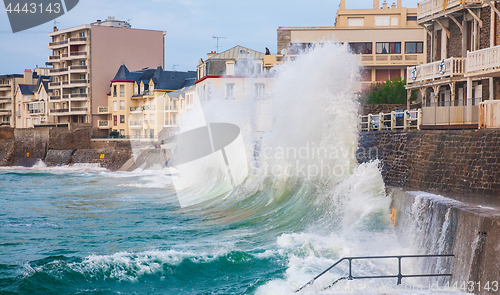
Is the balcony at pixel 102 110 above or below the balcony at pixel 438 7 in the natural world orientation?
below

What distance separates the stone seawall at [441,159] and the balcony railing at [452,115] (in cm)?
116

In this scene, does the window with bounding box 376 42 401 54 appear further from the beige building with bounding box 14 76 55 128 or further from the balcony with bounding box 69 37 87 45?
the beige building with bounding box 14 76 55 128

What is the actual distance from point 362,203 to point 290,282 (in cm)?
558

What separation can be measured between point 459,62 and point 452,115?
5.98 m

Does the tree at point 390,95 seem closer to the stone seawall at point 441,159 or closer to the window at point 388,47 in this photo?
the window at point 388,47

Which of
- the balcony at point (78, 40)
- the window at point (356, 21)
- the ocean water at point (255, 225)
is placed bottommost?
the ocean water at point (255, 225)

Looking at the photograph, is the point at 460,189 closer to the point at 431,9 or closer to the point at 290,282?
the point at 290,282

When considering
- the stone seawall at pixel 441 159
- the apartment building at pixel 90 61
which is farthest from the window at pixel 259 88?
the apartment building at pixel 90 61

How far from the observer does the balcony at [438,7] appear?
2141cm

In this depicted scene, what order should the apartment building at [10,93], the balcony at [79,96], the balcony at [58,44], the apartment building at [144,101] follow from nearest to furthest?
1. the apartment building at [144,101]
2. the balcony at [79,96]
3. the balcony at [58,44]
4. the apartment building at [10,93]

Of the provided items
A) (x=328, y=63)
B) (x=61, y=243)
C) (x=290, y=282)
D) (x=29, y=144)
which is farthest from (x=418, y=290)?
(x=29, y=144)

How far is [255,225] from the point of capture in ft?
53.9

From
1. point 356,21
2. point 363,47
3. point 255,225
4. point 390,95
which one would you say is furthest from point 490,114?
point 356,21

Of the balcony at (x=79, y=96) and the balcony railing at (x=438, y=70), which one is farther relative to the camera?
the balcony at (x=79, y=96)
